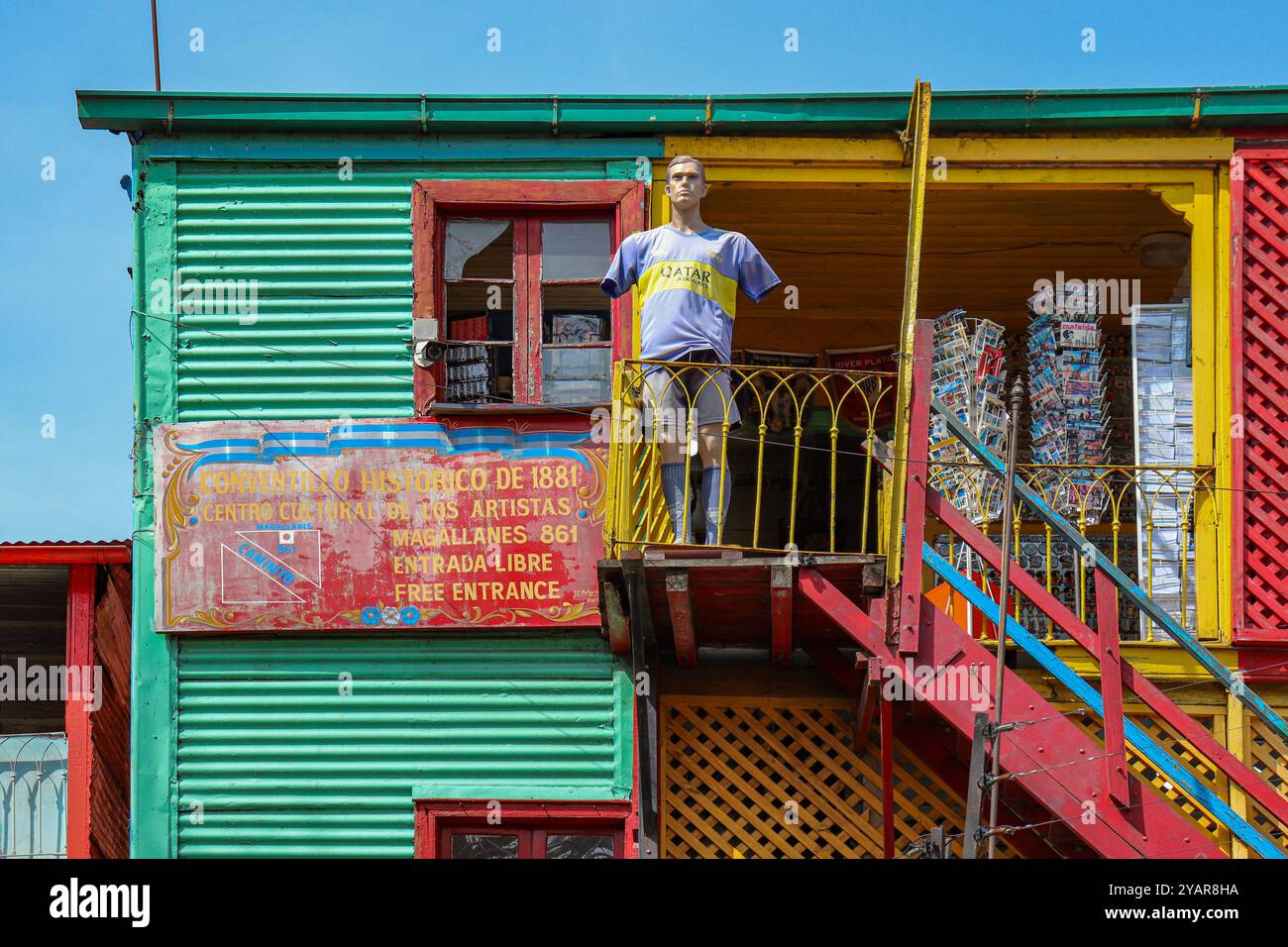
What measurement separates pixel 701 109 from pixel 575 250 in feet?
4.11

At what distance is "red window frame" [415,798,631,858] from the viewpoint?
11.7m

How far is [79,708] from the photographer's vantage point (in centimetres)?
1239

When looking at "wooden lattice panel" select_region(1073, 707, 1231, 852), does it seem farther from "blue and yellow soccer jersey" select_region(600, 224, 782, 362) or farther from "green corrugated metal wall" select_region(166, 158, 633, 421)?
"green corrugated metal wall" select_region(166, 158, 633, 421)

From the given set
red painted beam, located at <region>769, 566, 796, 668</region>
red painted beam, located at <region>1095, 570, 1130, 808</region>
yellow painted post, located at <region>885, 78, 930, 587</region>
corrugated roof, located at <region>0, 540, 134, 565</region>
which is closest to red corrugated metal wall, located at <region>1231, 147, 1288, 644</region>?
red painted beam, located at <region>1095, 570, 1130, 808</region>

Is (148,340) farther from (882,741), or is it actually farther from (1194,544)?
(1194,544)

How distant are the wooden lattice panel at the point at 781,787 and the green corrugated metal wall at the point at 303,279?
288cm

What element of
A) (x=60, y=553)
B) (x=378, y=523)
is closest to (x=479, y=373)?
(x=378, y=523)

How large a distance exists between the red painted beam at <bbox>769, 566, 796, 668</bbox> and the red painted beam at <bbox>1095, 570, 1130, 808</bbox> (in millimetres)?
1763

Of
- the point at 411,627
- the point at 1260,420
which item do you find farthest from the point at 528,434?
the point at 1260,420

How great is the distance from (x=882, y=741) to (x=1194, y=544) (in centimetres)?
273

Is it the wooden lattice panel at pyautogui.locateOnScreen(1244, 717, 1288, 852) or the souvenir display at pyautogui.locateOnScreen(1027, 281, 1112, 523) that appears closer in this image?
the wooden lattice panel at pyautogui.locateOnScreen(1244, 717, 1288, 852)

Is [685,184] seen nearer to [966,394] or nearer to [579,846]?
[966,394]

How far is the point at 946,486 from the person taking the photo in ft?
43.2

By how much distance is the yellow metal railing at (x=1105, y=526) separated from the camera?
40.3 ft
